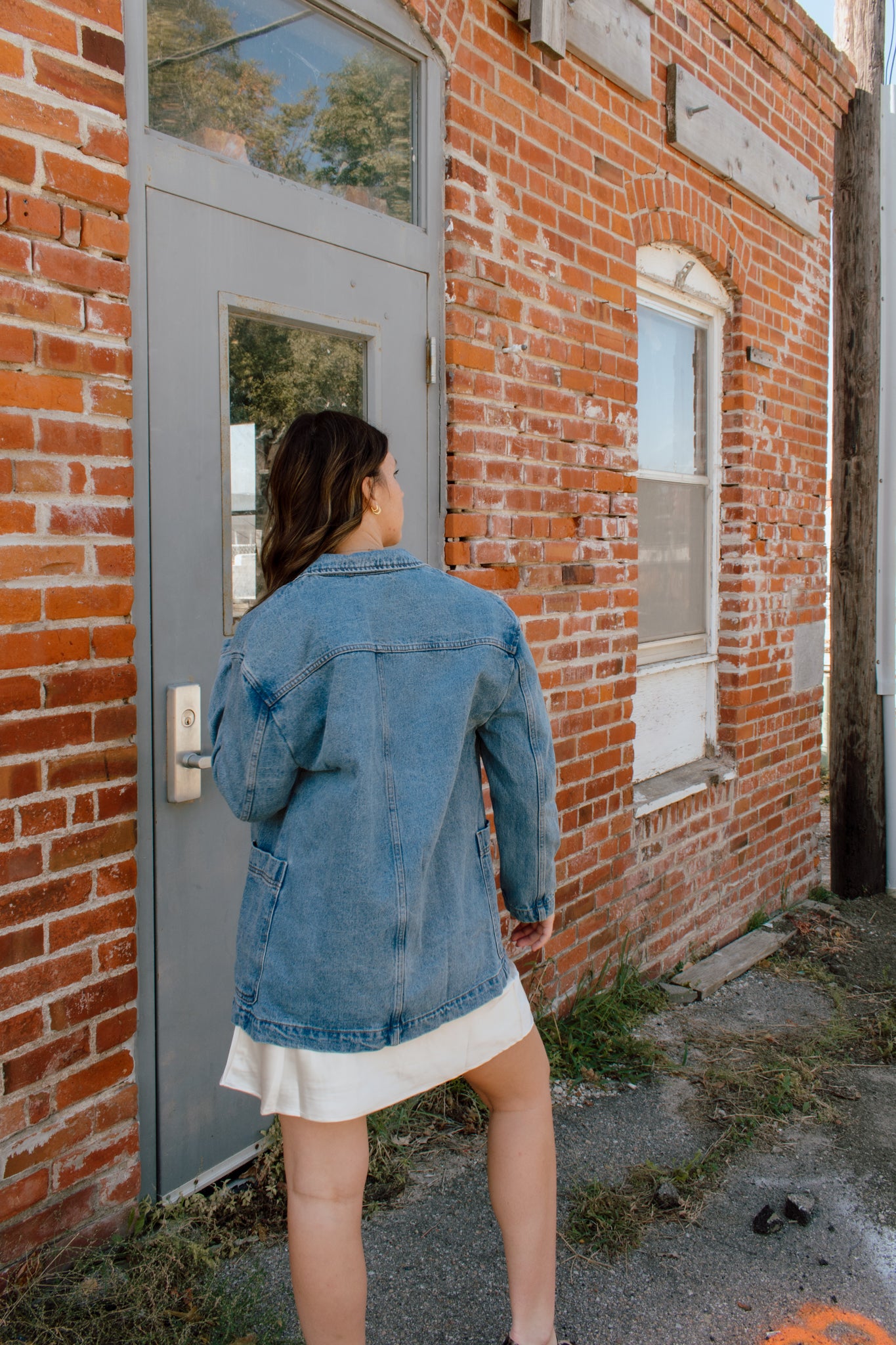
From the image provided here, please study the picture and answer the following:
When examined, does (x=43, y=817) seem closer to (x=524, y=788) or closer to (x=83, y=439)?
(x=83, y=439)

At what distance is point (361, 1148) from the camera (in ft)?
5.92

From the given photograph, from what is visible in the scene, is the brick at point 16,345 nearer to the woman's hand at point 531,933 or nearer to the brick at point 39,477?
the brick at point 39,477

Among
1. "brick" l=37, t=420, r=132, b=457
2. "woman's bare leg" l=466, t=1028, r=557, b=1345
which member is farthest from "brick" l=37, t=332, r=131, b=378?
"woman's bare leg" l=466, t=1028, r=557, b=1345

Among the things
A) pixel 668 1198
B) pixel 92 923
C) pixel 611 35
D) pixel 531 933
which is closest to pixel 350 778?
pixel 531 933

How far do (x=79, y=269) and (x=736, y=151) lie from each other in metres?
3.74

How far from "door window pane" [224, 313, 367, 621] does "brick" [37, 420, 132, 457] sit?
378 millimetres

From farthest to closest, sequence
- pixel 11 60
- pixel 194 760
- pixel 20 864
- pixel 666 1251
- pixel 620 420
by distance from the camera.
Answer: pixel 620 420
pixel 666 1251
pixel 194 760
pixel 20 864
pixel 11 60

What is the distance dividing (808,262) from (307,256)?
3.96 m

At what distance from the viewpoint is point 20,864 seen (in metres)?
2.16

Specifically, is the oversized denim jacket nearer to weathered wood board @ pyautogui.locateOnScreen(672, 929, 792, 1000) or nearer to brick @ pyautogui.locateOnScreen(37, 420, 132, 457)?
brick @ pyautogui.locateOnScreen(37, 420, 132, 457)

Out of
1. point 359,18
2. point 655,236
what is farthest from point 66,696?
point 655,236

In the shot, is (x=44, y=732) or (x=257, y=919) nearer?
(x=257, y=919)

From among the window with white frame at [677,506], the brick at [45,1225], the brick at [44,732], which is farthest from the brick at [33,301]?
the window with white frame at [677,506]

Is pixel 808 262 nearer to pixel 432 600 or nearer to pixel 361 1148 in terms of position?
pixel 432 600
